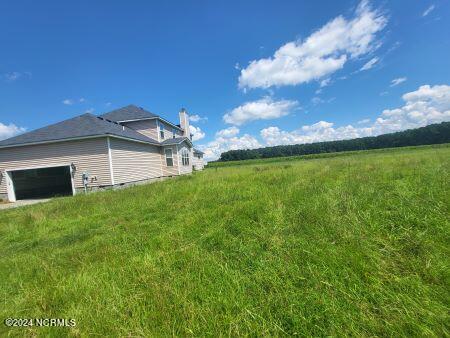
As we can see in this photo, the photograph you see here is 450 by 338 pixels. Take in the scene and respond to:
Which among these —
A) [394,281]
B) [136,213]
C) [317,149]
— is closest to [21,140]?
[136,213]

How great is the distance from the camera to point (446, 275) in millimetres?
1951

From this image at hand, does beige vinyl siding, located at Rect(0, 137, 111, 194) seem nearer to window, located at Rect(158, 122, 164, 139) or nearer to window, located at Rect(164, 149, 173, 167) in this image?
window, located at Rect(164, 149, 173, 167)

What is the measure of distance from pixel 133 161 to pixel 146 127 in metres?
6.86

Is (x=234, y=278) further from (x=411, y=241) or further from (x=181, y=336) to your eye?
(x=411, y=241)

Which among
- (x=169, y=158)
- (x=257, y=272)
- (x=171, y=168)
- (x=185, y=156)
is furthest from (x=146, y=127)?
(x=257, y=272)

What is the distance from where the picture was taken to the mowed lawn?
1710mm

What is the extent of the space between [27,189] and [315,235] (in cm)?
2077

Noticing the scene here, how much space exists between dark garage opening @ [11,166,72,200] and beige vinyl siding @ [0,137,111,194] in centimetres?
149

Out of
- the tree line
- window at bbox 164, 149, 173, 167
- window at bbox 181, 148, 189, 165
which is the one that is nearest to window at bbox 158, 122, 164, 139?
window at bbox 164, 149, 173, 167

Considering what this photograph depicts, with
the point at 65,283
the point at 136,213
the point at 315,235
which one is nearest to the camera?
the point at 65,283

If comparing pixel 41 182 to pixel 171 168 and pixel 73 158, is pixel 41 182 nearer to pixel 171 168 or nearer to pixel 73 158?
pixel 73 158

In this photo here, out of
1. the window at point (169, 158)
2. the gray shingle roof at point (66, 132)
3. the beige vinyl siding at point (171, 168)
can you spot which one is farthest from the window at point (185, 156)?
the gray shingle roof at point (66, 132)

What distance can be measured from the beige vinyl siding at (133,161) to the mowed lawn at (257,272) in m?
9.57

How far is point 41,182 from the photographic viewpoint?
16.9 meters
